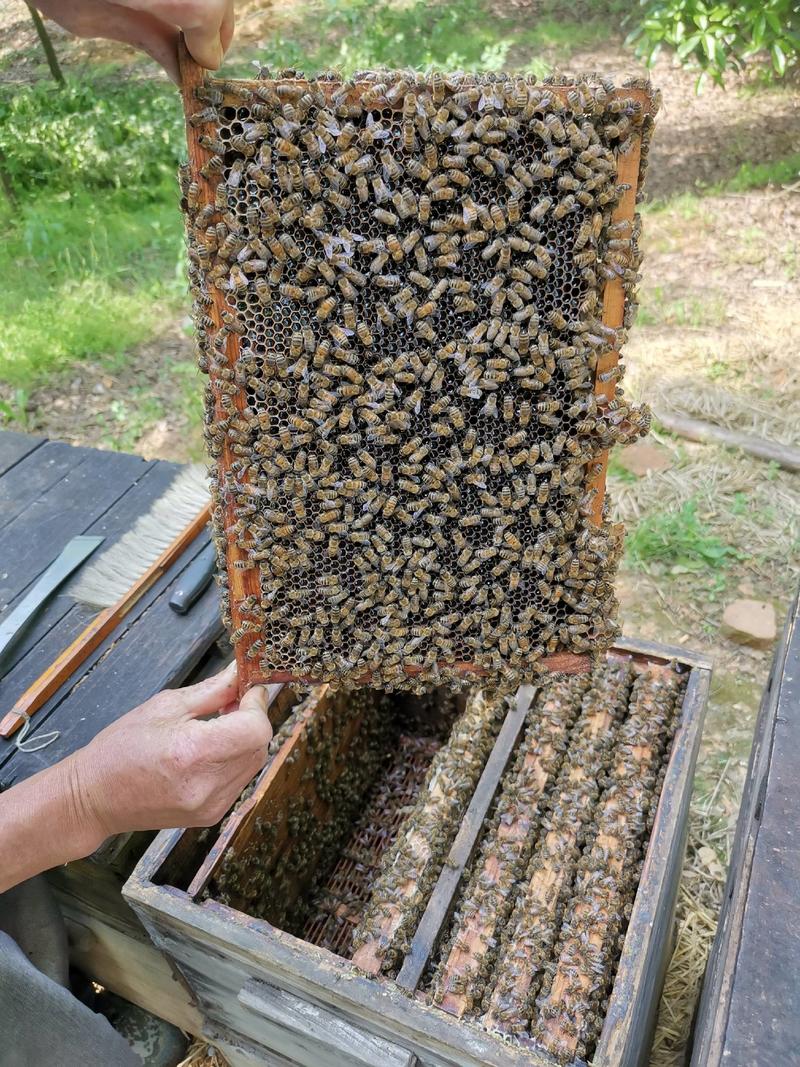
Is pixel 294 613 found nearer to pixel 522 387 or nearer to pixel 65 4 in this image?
pixel 522 387

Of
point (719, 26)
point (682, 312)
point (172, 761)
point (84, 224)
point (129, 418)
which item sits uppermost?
point (719, 26)

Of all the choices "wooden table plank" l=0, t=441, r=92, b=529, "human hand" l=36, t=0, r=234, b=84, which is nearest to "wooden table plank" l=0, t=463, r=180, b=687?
"wooden table plank" l=0, t=441, r=92, b=529

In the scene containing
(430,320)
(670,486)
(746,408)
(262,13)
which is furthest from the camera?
(262,13)

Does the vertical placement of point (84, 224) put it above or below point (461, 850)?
above

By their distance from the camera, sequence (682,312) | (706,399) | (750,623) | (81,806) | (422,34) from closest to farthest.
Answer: (81,806)
(750,623)
(706,399)
(682,312)
(422,34)

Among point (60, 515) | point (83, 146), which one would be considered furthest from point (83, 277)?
point (60, 515)

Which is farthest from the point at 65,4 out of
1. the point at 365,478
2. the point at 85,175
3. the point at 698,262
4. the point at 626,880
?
the point at 85,175

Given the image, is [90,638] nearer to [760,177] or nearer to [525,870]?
[525,870]
